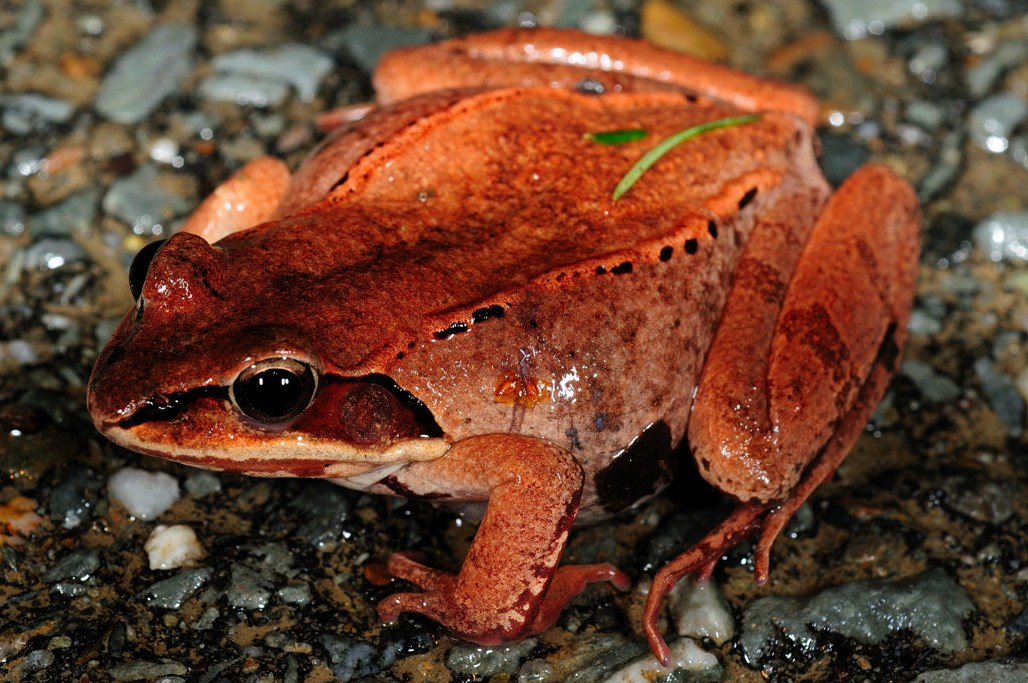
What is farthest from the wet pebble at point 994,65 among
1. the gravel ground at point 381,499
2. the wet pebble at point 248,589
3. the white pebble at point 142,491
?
the white pebble at point 142,491

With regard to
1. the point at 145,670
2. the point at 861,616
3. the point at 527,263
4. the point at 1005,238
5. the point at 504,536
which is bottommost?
the point at 145,670

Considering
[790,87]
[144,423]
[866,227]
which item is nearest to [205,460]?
[144,423]

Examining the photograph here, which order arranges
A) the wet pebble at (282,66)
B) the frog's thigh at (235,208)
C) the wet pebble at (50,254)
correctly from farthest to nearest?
1. the wet pebble at (282,66)
2. the wet pebble at (50,254)
3. the frog's thigh at (235,208)

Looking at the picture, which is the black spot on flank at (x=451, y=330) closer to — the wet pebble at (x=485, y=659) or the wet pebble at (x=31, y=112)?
the wet pebble at (x=485, y=659)

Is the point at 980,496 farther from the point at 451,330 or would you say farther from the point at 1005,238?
the point at 451,330

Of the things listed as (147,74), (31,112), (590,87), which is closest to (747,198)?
(590,87)

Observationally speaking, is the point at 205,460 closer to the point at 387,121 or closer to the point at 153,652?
the point at 153,652

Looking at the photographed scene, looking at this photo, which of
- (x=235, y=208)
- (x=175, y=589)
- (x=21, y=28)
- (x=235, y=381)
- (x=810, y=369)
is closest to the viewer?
(x=235, y=381)
